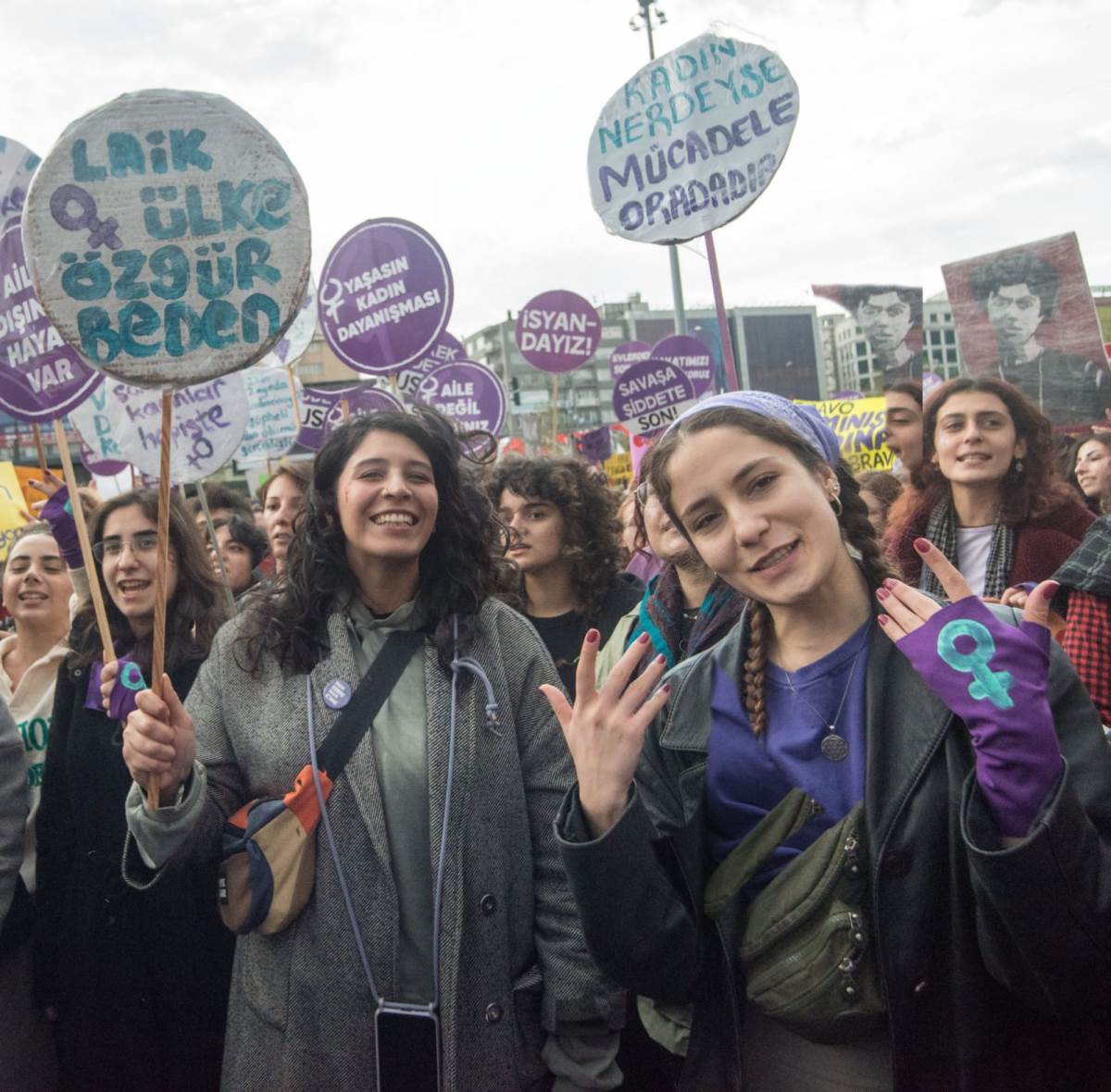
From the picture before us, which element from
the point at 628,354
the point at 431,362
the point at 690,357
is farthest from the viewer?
the point at 628,354

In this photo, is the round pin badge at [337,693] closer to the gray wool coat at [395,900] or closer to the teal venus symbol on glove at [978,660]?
the gray wool coat at [395,900]

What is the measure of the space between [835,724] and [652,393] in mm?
7027

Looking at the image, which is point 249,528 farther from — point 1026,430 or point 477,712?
point 1026,430

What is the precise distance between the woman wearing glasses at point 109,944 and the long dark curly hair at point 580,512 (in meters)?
1.78

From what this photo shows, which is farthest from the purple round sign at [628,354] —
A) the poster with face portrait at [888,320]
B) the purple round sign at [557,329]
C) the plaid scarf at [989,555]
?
the plaid scarf at [989,555]

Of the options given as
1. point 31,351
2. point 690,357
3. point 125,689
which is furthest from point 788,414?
point 690,357

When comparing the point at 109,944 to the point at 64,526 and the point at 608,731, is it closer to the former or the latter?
the point at 64,526

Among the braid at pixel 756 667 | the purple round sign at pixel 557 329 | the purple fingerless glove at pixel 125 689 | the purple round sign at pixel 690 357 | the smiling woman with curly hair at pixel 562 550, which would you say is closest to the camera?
the braid at pixel 756 667

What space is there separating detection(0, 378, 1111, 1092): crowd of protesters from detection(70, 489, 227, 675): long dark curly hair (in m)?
0.01

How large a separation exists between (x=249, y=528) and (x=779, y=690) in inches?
158

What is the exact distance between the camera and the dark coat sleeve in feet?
4.38

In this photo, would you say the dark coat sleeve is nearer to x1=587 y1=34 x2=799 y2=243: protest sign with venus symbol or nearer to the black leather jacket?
the black leather jacket

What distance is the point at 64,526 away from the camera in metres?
3.17

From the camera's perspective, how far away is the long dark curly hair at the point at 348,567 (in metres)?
2.29
